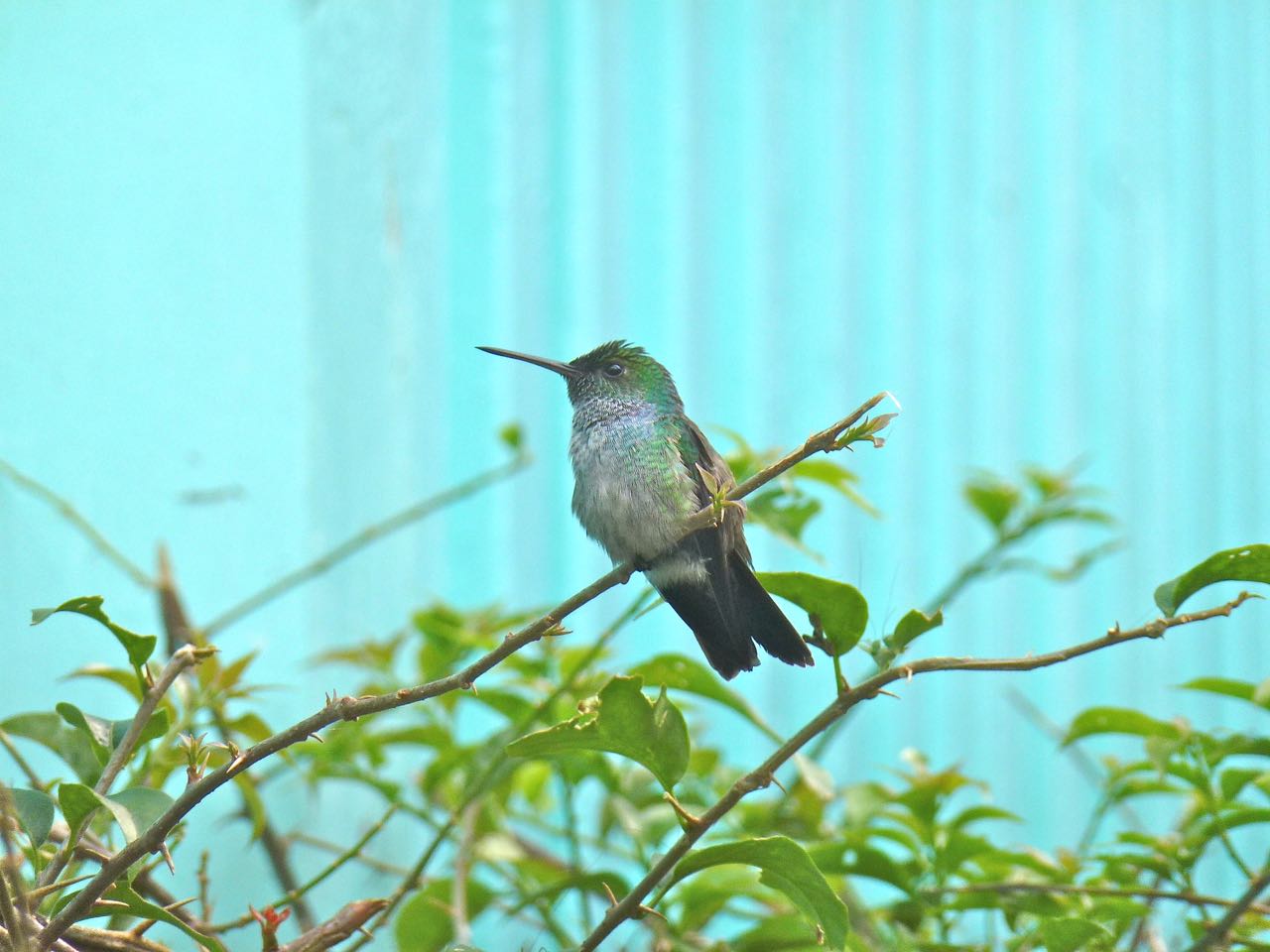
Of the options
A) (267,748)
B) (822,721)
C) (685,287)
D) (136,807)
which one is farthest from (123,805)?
(685,287)

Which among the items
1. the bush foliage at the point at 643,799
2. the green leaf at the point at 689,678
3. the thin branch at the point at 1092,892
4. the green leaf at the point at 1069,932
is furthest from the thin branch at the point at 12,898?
the thin branch at the point at 1092,892

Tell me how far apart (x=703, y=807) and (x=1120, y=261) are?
1915mm

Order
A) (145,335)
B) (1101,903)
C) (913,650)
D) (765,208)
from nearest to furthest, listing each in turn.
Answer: (1101,903), (145,335), (913,650), (765,208)

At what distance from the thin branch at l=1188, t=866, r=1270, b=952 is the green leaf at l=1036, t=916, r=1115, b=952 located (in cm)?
10

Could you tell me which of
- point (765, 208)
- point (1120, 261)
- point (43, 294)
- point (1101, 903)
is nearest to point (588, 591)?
point (1101, 903)

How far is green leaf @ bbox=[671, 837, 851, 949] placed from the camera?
2.35 ft

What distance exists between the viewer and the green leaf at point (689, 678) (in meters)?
1.10

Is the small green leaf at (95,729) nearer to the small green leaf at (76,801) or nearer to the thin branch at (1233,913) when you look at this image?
the small green leaf at (76,801)

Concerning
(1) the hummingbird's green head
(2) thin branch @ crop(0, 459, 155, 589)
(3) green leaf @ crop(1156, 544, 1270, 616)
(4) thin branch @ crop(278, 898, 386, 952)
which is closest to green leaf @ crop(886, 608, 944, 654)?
(3) green leaf @ crop(1156, 544, 1270, 616)

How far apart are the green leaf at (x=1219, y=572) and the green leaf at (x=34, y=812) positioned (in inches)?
25.8

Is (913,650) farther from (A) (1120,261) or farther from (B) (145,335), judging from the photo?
(B) (145,335)

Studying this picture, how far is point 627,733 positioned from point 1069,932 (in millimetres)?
391

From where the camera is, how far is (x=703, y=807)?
51.7 inches

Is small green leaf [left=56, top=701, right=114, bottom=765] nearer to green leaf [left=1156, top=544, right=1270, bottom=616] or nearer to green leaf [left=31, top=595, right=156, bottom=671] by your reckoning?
green leaf [left=31, top=595, right=156, bottom=671]
